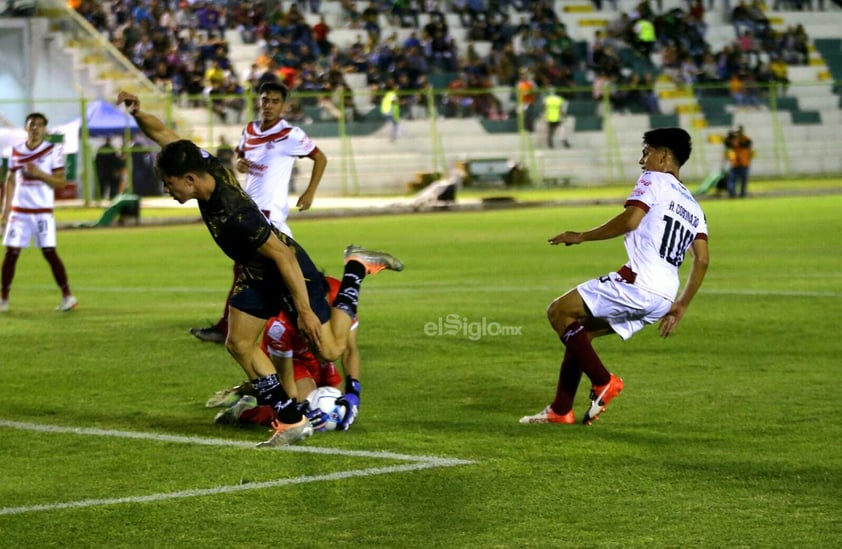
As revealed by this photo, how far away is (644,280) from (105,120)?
3323 cm

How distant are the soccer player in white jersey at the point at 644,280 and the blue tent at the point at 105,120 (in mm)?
32379

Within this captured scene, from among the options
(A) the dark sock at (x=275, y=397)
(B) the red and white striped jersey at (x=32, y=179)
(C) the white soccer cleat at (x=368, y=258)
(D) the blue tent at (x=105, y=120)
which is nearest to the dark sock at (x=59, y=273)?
(B) the red and white striped jersey at (x=32, y=179)

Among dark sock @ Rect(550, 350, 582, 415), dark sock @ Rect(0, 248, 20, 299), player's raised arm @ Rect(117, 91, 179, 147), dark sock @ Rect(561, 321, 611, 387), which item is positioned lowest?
dark sock @ Rect(0, 248, 20, 299)

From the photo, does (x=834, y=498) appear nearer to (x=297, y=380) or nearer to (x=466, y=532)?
(x=466, y=532)

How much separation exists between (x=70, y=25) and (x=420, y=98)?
1103 cm

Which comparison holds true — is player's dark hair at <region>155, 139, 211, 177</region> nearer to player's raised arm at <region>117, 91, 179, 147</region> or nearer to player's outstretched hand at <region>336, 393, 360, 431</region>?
player's outstretched hand at <region>336, 393, 360, 431</region>

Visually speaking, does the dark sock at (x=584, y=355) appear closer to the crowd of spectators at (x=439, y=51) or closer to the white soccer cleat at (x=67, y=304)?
the white soccer cleat at (x=67, y=304)

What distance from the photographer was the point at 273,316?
27.9 feet

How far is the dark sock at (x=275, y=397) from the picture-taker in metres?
8.30

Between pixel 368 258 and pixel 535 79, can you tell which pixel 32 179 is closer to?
pixel 368 258

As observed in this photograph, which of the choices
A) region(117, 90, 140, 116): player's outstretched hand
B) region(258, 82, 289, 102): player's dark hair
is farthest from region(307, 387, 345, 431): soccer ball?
region(258, 82, 289, 102): player's dark hair

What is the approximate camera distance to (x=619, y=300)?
28.9ft

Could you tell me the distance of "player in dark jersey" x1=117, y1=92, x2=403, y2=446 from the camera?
7.70 meters

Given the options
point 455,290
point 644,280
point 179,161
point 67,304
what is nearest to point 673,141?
point 644,280
